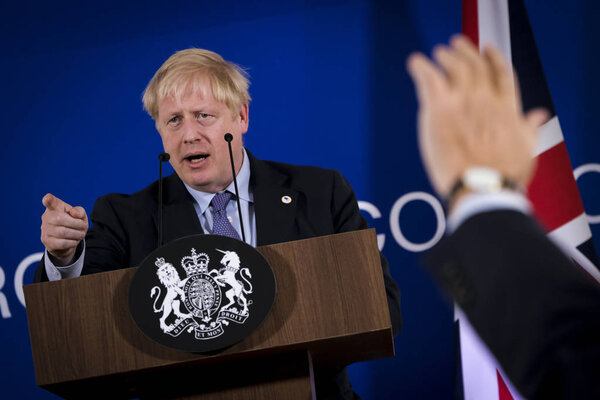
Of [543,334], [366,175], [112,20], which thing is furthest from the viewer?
[112,20]

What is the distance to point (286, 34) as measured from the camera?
8.02 feet

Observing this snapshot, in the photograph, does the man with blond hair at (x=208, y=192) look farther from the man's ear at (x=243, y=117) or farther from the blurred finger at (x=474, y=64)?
the blurred finger at (x=474, y=64)

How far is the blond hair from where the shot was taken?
187 centimetres

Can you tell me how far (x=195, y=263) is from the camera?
1111mm

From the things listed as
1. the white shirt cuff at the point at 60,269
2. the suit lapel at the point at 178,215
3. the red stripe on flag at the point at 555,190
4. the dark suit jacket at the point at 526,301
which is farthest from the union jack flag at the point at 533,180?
the dark suit jacket at the point at 526,301

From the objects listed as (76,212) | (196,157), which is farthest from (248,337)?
(196,157)

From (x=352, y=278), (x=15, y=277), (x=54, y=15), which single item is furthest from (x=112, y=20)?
(x=352, y=278)

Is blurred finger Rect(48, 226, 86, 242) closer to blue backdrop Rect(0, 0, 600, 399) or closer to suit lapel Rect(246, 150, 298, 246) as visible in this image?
suit lapel Rect(246, 150, 298, 246)

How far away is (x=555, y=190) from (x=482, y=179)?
1889mm

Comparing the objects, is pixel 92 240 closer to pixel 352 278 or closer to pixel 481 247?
pixel 352 278

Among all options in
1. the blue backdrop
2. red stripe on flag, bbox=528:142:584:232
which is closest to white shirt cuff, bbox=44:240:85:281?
the blue backdrop

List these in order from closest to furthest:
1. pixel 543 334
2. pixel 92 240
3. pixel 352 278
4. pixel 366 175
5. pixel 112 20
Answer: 1. pixel 543 334
2. pixel 352 278
3. pixel 92 240
4. pixel 366 175
5. pixel 112 20

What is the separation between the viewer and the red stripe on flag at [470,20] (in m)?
2.33

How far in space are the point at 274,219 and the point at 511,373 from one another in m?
1.22
